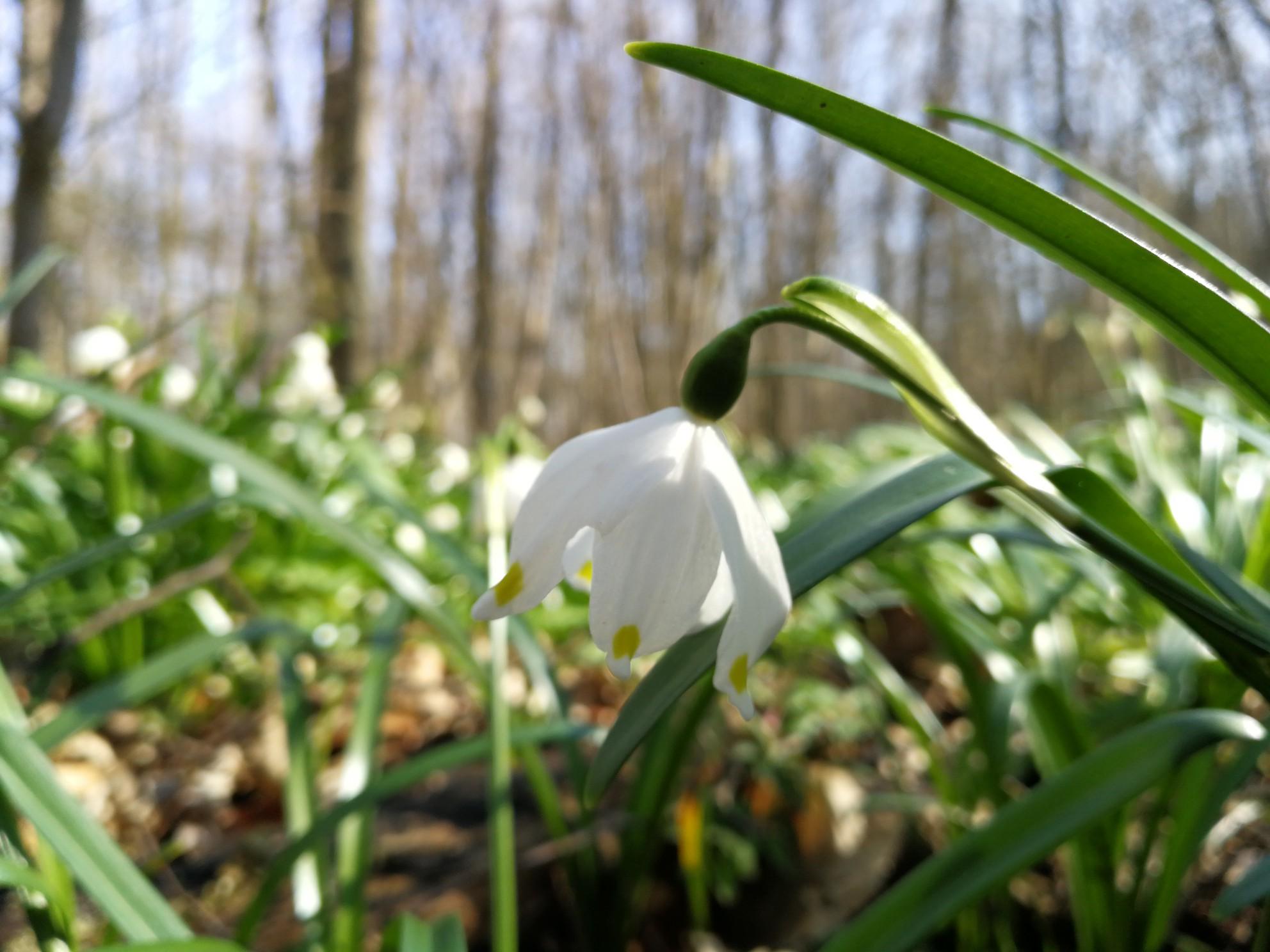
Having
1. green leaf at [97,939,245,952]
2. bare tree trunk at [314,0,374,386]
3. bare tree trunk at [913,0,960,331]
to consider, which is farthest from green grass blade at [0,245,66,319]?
bare tree trunk at [913,0,960,331]

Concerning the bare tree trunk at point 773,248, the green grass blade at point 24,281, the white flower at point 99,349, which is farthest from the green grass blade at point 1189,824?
the bare tree trunk at point 773,248

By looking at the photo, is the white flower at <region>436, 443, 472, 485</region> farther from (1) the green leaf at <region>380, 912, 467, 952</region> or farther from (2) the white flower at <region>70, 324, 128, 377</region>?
(1) the green leaf at <region>380, 912, 467, 952</region>

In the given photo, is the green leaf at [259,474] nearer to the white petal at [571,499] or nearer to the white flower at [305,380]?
the white petal at [571,499]

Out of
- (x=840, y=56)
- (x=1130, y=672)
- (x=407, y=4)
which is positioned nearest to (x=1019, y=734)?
(x=1130, y=672)

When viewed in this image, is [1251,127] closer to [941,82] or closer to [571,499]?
[941,82]

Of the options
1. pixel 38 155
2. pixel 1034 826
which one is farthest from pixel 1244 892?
pixel 38 155
